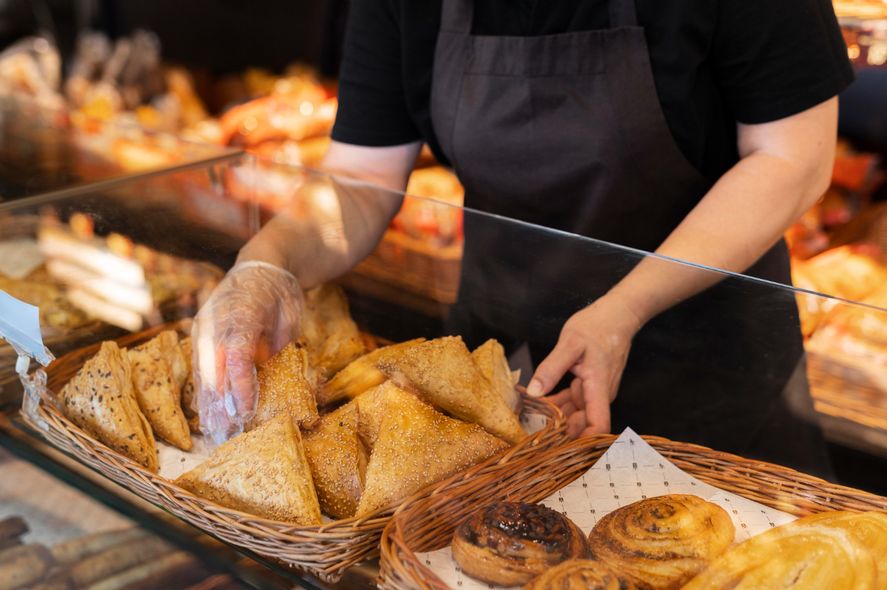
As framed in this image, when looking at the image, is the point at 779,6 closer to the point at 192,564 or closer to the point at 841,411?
the point at 841,411

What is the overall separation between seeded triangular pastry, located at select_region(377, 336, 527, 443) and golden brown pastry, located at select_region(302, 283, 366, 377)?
0.09 m

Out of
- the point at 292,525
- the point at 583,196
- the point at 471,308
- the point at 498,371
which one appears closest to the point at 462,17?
the point at 583,196

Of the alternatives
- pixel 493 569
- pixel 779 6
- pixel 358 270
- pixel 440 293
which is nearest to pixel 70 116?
pixel 358 270

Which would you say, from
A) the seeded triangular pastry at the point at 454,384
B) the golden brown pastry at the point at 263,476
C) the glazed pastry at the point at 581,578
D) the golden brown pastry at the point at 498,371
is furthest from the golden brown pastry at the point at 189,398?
the glazed pastry at the point at 581,578

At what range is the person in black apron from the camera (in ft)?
3.22

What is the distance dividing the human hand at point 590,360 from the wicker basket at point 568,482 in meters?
0.08

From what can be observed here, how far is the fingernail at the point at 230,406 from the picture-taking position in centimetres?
98

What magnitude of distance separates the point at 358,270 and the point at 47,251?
17.8 inches

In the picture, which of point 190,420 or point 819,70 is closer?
point 190,420

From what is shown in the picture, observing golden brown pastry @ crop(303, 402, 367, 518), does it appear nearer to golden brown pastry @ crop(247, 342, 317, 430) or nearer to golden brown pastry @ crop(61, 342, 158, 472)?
golden brown pastry @ crop(247, 342, 317, 430)

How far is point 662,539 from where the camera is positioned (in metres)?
0.73

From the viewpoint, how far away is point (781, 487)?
0.85 metres

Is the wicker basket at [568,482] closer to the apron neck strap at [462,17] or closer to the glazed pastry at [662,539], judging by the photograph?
the glazed pastry at [662,539]

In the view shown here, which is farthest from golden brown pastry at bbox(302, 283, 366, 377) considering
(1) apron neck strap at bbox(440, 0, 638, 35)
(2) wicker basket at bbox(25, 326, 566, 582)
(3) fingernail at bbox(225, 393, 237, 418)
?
(1) apron neck strap at bbox(440, 0, 638, 35)
